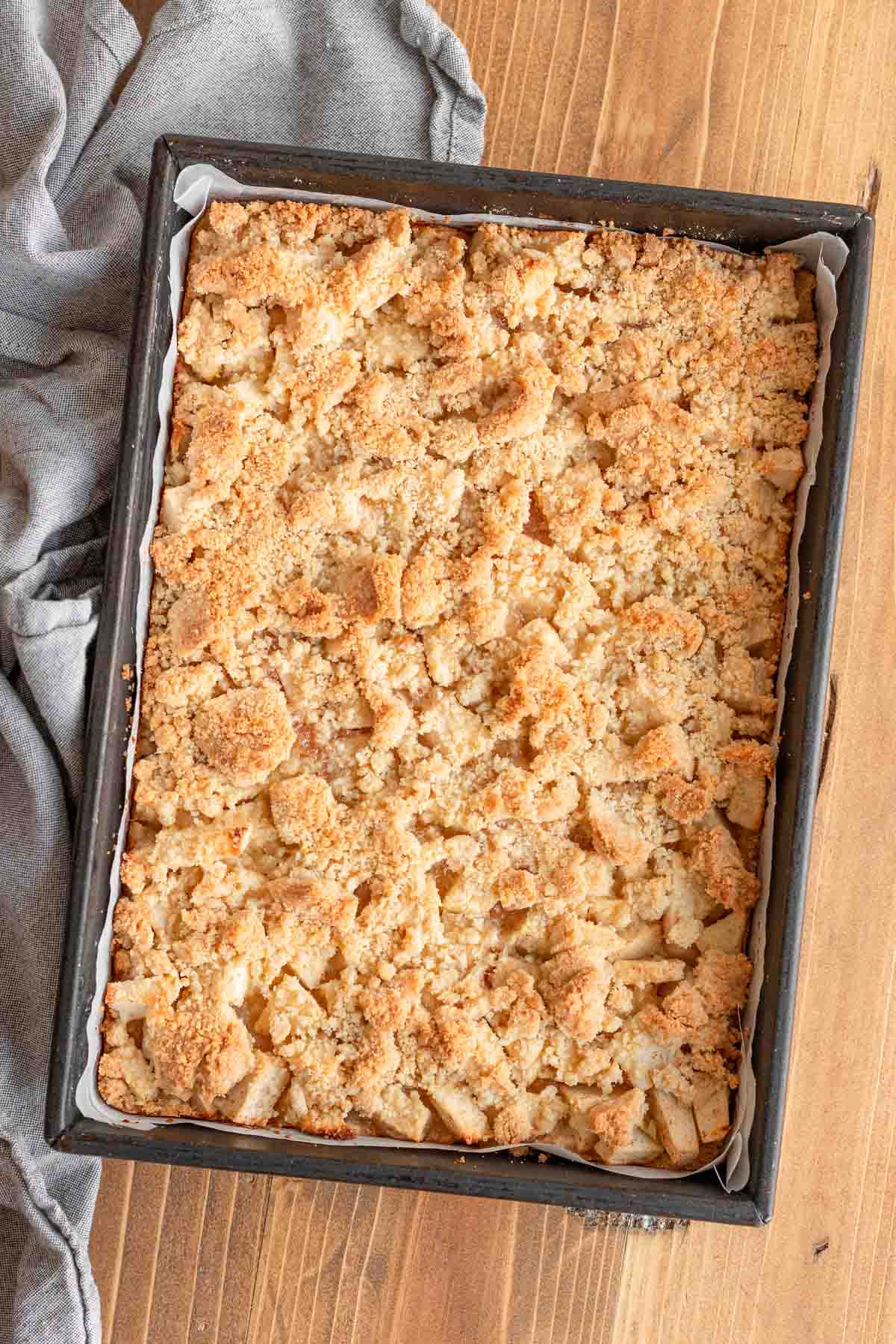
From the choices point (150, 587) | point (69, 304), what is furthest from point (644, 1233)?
point (69, 304)

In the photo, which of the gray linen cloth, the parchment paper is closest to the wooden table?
the gray linen cloth

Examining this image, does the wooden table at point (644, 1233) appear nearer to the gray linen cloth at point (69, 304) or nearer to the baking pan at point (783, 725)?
the gray linen cloth at point (69, 304)

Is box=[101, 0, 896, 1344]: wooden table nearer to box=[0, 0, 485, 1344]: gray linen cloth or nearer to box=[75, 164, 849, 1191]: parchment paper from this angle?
box=[0, 0, 485, 1344]: gray linen cloth

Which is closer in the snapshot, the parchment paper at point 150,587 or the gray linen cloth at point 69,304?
the parchment paper at point 150,587

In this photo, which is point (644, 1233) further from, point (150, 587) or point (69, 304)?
point (69, 304)

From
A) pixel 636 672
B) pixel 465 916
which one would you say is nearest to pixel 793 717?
pixel 636 672

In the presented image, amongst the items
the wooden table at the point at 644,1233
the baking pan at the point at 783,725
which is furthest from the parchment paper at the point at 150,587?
the wooden table at the point at 644,1233
